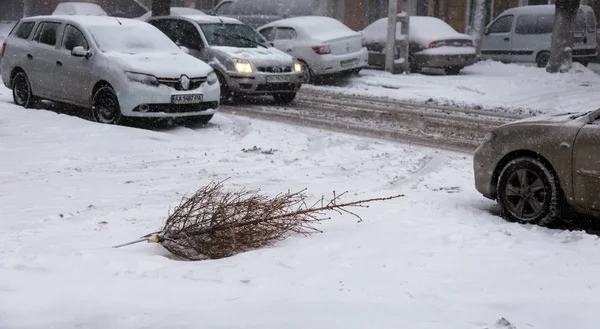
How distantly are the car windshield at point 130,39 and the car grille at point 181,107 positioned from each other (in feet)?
4.25

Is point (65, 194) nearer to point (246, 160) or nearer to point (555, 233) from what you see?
point (246, 160)

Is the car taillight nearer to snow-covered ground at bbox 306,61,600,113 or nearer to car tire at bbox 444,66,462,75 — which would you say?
snow-covered ground at bbox 306,61,600,113

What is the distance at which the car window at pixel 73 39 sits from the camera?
11906 millimetres

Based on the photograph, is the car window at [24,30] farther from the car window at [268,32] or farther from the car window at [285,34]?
the car window at [268,32]

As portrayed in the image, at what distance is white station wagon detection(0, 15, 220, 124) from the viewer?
11.0 m

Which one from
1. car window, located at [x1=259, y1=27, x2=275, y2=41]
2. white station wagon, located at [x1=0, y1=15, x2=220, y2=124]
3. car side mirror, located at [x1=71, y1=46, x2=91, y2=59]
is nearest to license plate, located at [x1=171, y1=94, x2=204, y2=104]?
white station wagon, located at [x1=0, y1=15, x2=220, y2=124]

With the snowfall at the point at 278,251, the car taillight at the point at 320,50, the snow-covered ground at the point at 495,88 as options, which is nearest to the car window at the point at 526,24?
the snow-covered ground at the point at 495,88

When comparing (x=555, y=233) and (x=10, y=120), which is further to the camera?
(x=10, y=120)

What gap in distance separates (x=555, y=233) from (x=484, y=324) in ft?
7.76

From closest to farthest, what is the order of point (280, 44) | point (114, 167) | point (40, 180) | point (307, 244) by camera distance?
point (307, 244) < point (40, 180) < point (114, 167) < point (280, 44)

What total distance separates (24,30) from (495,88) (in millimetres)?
10818

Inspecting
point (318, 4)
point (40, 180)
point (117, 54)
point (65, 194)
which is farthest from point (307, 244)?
point (318, 4)

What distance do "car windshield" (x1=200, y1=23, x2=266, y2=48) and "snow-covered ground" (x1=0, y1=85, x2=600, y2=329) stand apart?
677 cm

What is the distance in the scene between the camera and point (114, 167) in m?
8.55
